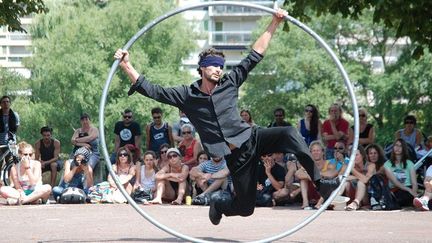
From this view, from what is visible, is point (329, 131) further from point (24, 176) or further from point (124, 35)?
point (124, 35)

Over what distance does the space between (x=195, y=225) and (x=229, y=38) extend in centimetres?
7539

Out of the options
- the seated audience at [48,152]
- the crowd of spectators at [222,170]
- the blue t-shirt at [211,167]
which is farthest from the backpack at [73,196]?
the blue t-shirt at [211,167]

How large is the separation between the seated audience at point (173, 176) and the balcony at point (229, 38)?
219ft

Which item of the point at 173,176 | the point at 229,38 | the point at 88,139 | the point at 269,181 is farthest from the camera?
the point at 229,38

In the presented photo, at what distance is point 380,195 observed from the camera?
16.5 meters

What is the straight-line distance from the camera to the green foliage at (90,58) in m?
55.8

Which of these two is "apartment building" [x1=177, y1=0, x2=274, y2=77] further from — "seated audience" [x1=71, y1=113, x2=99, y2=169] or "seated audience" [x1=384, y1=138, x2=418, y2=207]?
"seated audience" [x1=384, y1=138, x2=418, y2=207]

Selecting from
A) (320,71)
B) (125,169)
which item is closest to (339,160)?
(125,169)

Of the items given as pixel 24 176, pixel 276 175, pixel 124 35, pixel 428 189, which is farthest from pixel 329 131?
pixel 124 35

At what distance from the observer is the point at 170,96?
432 inches

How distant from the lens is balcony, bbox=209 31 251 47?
8579 cm

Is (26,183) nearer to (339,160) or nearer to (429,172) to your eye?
(339,160)

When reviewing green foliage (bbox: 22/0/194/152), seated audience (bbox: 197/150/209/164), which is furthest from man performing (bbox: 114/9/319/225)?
green foliage (bbox: 22/0/194/152)

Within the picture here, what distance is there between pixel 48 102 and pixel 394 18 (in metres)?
41.1
